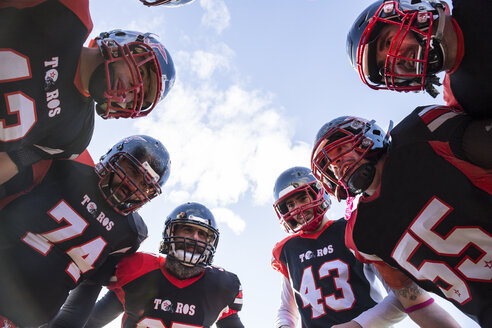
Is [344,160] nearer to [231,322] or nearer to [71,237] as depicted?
[231,322]

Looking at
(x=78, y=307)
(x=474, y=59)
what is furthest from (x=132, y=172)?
(x=474, y=59)

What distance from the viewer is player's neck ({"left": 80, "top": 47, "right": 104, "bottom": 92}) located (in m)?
2.84

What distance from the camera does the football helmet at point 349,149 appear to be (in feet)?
9.78

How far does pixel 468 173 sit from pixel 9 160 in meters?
3.67

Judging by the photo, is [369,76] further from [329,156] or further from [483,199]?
[483,199]

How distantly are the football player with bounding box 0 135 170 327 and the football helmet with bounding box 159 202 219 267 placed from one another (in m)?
0.37

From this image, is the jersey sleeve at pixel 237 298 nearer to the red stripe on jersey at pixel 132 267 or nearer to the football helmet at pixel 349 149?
the red stripe on jersey at pixel 132 267

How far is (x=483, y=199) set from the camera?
2.27m

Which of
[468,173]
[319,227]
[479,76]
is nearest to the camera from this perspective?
[479,76]

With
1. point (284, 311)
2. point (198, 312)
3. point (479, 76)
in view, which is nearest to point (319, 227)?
point (284, 311)

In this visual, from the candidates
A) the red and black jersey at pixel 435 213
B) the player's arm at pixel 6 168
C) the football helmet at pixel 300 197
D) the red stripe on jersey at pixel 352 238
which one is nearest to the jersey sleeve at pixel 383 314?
the red stripe on jersey at pixel 352 238

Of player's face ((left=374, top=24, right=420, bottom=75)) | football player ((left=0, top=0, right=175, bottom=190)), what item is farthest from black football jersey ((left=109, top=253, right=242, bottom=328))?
player's face ((left=374, top=24, right=420, bottom=75))

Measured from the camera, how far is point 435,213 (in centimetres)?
248

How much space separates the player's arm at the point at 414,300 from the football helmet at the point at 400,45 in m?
1.70
